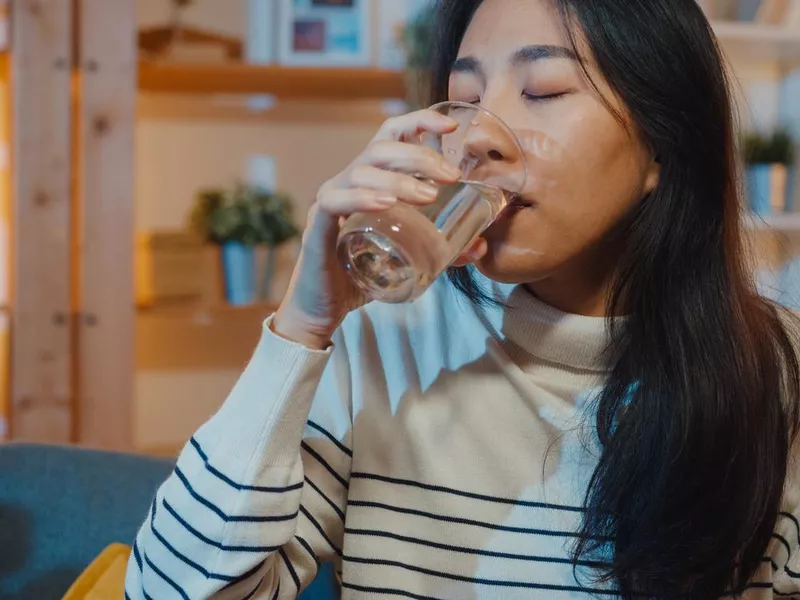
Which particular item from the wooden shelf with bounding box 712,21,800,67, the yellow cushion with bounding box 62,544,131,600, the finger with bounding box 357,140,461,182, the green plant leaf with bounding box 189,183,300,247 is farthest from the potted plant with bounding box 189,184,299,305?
the finger with bounding box 357,140,461,182

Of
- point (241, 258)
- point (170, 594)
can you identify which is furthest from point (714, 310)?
point (241, 258)

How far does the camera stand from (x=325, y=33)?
2.52 meters

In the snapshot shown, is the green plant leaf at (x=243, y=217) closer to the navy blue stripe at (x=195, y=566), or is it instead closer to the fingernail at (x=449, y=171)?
the navy blue stripe at (x=195, y=566)

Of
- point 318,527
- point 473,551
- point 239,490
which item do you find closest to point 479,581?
point 473,551

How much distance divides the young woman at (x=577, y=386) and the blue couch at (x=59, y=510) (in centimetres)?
31

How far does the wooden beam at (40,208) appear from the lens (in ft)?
7.07

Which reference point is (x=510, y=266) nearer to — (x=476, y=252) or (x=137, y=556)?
(x=476, y=252)

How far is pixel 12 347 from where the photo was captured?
7.21 ft

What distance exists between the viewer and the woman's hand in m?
0.67

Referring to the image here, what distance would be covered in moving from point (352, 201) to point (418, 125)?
10 cm

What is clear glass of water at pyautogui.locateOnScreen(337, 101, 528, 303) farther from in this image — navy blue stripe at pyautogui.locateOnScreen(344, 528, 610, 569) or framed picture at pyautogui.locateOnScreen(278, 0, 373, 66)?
framed picture at pyautogui.locateOnScreen(278, 0, 373, 66)

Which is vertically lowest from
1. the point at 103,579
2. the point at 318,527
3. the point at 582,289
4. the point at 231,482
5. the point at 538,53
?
the point at 103,579

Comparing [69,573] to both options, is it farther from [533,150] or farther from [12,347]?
[12,347]

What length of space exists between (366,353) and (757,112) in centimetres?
189
